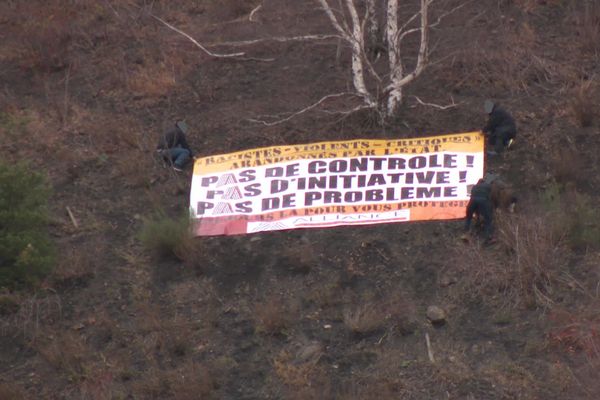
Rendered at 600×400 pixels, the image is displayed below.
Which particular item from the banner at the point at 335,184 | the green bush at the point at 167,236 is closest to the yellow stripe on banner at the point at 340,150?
Answer: the banner at the point at 335,184

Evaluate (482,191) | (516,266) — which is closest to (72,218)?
(482,191)

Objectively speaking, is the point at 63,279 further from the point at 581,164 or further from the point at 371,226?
the point at 581,164

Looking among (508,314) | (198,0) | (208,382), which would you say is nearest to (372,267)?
(508,314)

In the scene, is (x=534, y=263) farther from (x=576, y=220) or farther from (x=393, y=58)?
(x=393, y=58)

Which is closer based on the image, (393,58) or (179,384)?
(179,384)

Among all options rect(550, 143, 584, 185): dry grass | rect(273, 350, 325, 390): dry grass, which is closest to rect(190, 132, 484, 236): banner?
rect(550, 143, 584, 185): dry grass

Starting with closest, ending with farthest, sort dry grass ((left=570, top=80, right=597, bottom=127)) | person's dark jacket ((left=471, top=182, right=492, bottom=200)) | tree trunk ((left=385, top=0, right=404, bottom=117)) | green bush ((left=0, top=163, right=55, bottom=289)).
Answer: green bush ((left=0, top=163, right=55, bottom=289)), person's dark jacket ((left=471, top=182, right=492, bottom=200)), dry grass ((left=570, top=80, right=597, bottom=127)), tree trunk ((left=385, top=0, right=404, bottom=117))

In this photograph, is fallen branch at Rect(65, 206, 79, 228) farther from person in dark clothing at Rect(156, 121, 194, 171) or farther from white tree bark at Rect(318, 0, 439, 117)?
white tree bark at Rect(318, 0, 439, 117)
